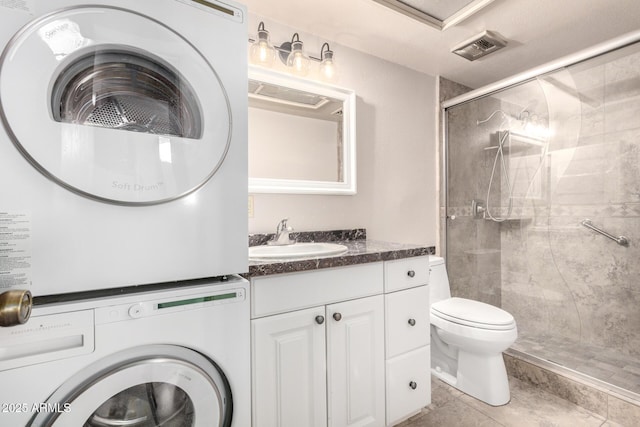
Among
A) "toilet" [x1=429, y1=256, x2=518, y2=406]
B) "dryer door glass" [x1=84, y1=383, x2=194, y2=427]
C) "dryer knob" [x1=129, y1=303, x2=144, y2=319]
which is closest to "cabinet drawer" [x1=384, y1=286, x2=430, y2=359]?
"toilet" [x1=429, y1=256, x2=518, y2=406]

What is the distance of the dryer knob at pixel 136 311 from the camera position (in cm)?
77

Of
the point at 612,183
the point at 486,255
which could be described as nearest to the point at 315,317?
the point at 486,255

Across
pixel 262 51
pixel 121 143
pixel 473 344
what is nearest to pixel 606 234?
pixel 473 344

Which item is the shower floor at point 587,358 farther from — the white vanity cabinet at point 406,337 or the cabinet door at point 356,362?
the cabinet door at point 356,362

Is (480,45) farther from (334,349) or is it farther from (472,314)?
(334,349)

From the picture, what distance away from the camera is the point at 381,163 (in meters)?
2.20

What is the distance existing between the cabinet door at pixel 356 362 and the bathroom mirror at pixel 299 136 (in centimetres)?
79

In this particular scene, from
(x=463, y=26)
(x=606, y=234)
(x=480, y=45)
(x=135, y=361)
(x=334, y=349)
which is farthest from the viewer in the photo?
(x=606, y=234)

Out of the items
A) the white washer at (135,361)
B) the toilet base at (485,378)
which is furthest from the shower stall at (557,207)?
the white washer at (135,361)

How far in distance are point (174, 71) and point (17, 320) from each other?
2.16ft

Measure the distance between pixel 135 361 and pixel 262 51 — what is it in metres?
1.52

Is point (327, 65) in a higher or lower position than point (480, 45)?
lower

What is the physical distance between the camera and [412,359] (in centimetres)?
153

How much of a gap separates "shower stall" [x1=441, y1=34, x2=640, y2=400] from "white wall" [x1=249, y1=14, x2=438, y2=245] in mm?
235
